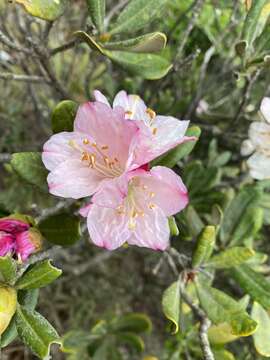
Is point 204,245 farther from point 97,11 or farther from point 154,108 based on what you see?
point 154,108

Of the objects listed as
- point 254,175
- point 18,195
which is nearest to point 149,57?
point 254,175

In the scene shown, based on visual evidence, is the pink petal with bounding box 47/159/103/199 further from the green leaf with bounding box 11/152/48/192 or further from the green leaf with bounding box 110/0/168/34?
the green leaf with bounding box 110/0/168/34

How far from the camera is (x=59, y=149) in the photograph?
3.28 ft

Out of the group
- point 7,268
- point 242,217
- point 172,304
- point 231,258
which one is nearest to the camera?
point 7,268

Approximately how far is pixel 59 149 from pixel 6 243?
0.62 feet

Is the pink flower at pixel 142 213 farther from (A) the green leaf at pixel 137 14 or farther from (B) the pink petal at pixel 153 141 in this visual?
(A) the green leaf at pixel 137 14

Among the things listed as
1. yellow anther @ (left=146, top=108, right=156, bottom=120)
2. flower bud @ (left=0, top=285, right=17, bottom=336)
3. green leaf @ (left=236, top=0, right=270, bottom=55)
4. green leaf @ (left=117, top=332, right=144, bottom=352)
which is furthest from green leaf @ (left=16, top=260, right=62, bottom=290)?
green leaf @ (left=117, top=332, right=144, bottom=352)

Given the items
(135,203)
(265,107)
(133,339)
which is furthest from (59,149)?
(133,339)

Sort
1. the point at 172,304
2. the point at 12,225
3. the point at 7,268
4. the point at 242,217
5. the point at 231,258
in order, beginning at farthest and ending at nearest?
the point at 242,217 < the point at 231,258 < the point at 172,304 < the point at 12,225 < the point at 7,268

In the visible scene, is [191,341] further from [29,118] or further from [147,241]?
[29,118]

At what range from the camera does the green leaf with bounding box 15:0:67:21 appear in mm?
962

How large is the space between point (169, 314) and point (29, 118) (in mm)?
1281

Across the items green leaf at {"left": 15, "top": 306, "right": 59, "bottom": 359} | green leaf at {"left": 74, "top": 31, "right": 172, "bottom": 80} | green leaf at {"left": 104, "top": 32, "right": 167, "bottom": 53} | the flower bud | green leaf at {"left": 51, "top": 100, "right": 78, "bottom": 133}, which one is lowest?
green leaf at {"left": 15, "top": 306, "right": 59, "bottom": 359}

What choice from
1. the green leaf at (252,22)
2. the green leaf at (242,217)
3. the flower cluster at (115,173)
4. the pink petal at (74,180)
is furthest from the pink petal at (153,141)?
the green leaf at (242,217)
